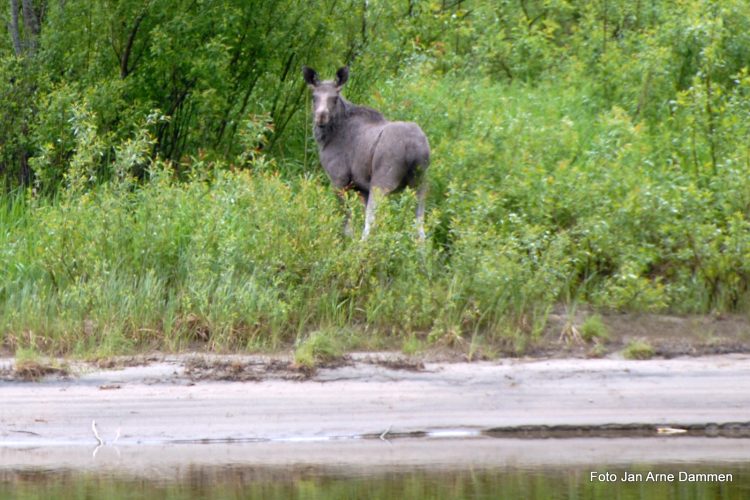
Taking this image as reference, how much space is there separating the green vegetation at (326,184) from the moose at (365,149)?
0.82 ft

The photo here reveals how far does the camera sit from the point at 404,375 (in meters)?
9.89

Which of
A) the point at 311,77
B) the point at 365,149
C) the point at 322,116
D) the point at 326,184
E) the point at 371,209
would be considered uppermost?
the point at 311,77

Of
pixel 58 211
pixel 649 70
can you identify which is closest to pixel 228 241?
pixel 58 211

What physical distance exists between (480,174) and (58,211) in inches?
160

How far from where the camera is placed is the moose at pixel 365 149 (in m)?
11.6

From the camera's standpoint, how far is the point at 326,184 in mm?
13766

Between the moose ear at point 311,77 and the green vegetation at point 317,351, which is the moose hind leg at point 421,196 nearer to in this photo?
the moose ear at point 311,77

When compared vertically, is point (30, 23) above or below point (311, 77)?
below

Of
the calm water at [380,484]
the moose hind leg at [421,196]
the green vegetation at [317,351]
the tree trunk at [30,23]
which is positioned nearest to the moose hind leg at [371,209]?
the moose hind leg at [421,196]

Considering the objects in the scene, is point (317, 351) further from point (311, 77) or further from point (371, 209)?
point (311, 77)

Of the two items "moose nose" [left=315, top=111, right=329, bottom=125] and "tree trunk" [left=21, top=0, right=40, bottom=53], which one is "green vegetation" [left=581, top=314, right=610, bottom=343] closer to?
"moose nose" [left=315, top=111, right=329, bottom=125]

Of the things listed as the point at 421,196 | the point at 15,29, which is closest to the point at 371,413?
the point at 421,196

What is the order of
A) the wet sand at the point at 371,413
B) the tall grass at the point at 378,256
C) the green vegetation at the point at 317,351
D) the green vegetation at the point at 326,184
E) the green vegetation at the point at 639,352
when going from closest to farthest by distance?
the wet sand at the point at 371,413 → the green vegetation at the point at 317,351 → the green vegetation at the point at 639,352 → the tall grass at the point at 378,256 → the green vegetation at the point at 326,184

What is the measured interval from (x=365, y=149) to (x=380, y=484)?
14.5ft
